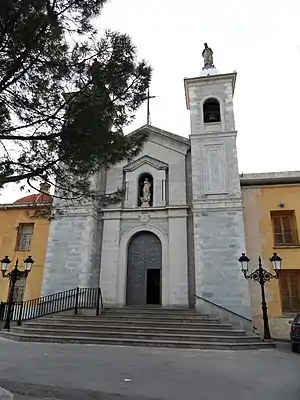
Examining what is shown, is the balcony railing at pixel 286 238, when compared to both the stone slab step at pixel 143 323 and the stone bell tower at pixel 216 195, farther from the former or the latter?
the stone slab step at pixel 143 323

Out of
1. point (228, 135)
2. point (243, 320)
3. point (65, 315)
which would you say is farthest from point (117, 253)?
point (228, 135)

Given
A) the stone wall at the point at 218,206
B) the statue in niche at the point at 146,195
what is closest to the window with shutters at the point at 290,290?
the stone wall at the point at 218,206

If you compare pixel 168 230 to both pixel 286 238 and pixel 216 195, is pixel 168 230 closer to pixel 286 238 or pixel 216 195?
pixel 216 195

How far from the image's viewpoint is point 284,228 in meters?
14.8

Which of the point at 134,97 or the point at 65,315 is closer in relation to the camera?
the point at 134,97

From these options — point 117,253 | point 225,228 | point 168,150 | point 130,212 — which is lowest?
point 117,253

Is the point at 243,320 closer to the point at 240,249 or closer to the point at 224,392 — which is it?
the point at 240,249

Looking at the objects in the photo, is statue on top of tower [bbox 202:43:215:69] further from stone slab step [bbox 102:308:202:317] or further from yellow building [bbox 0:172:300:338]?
stone slab step [bbox 102:308:202:317]

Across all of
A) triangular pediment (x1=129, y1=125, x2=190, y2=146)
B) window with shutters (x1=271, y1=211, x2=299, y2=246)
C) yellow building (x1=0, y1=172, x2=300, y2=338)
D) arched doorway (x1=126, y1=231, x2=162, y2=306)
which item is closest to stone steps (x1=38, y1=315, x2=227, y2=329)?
arched doorway (x1=126, y1=231, x2=162, y2=306)

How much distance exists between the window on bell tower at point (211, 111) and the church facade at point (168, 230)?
0.22ft

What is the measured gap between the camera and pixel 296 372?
616 centimetres

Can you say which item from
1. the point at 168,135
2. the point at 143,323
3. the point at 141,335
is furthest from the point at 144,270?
the point at 168,135

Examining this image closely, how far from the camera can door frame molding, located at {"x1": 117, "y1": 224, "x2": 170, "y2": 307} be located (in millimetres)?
14430

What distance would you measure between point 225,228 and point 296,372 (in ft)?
27.4
